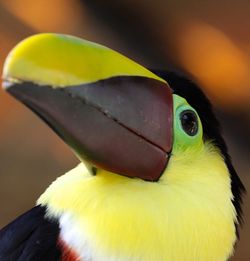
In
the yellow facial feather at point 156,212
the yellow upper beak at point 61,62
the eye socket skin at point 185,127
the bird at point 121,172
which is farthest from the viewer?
the eye socket skin at point 185,127

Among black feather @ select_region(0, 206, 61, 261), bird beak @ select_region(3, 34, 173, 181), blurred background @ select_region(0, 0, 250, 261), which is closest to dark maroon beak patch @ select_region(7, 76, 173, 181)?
bird beak @ select_region(3, 34, 173, 181)

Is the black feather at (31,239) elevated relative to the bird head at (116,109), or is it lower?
lower

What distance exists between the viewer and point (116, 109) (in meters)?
1.55

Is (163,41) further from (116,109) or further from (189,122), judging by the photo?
(116,109)

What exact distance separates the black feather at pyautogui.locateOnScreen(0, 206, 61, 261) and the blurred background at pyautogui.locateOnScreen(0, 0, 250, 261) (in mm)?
1520

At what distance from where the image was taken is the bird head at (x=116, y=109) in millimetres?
1399

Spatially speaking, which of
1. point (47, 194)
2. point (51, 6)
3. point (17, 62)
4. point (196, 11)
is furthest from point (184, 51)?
point (17, 62)

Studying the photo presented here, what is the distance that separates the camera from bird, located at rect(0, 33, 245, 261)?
147 centimetres

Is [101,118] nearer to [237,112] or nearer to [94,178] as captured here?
[94,178]

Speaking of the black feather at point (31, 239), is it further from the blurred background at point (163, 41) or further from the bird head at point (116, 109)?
the blurred background at point (163, 41)

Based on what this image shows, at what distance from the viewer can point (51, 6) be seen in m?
3.18

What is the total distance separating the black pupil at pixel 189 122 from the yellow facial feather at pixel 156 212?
0.15 ft

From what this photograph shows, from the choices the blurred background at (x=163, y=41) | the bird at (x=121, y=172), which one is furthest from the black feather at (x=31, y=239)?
the blurred background at (x=163, y=41)

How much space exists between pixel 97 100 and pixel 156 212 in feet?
0.91
